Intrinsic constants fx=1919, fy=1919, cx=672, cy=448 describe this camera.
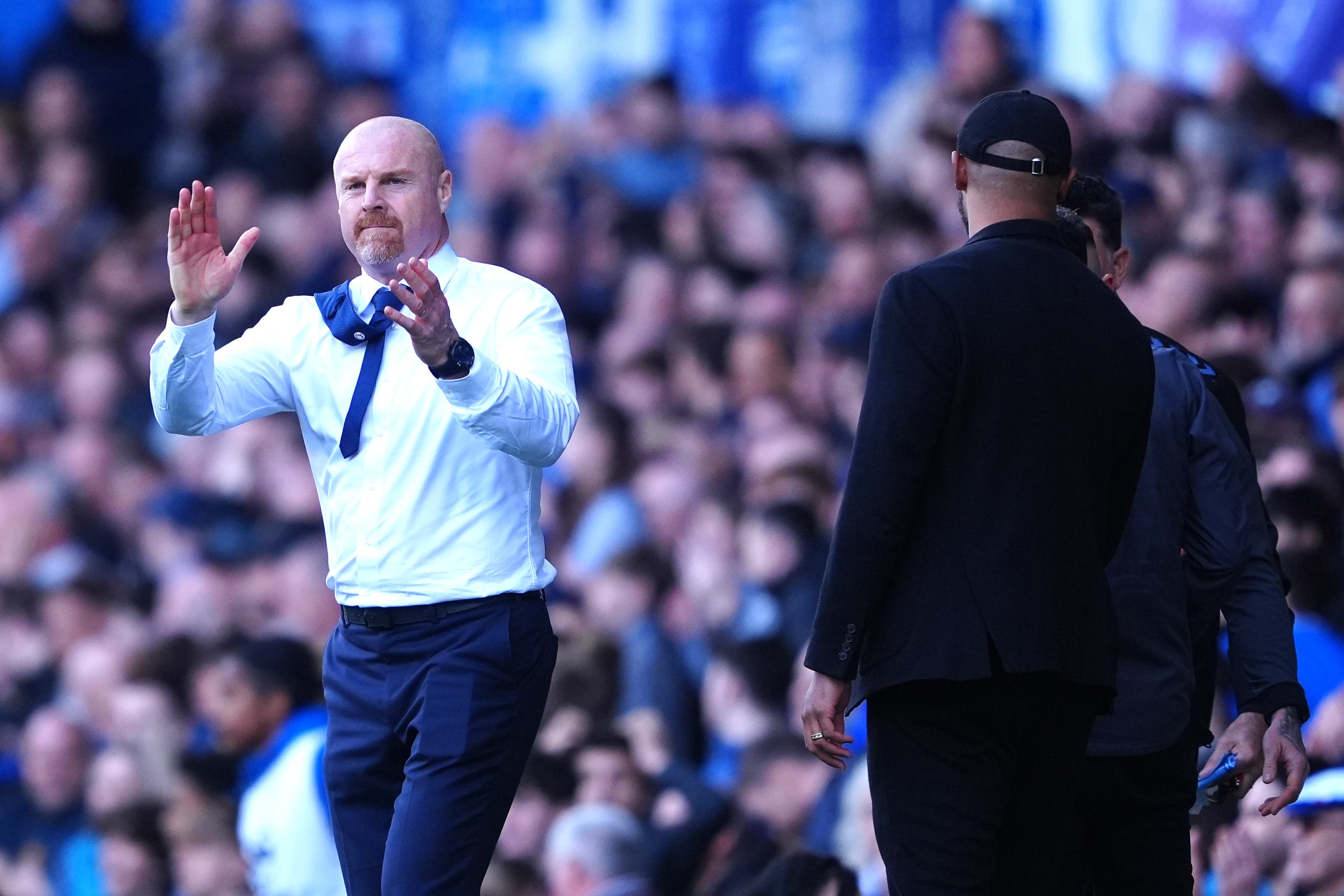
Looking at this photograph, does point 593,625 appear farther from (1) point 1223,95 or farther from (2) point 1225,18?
(2) point 1225,18

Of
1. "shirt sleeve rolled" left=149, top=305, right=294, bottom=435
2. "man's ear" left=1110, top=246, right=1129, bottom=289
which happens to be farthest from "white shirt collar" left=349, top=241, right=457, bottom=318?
"man's ear" left=1110, top=246, right=1129, bottom=289

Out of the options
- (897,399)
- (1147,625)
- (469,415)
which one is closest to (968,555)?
(897,399)

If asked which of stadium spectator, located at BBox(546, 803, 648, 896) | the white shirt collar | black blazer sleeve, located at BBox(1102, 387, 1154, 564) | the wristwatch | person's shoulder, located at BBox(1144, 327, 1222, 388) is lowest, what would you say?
stadium spectator, located at BBox(546, 803, 648, 896)

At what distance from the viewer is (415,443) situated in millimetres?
3430

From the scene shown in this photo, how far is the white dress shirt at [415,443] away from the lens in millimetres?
3387

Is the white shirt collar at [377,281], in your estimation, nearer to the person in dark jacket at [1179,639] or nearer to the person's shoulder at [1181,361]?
the person in dark jacket at [1179,639]

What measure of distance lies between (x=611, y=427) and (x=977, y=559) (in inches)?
192

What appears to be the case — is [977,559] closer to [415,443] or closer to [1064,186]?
[1064,186]

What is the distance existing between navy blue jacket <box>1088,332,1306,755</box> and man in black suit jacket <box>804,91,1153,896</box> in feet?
1.03

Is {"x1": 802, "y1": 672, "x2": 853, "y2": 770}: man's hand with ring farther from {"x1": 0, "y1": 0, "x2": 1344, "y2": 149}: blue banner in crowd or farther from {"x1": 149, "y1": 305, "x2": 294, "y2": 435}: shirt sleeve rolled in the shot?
{"x1": 0, "y1": 0, "x2": 1344, "y2": 149}: blue banner in crowd

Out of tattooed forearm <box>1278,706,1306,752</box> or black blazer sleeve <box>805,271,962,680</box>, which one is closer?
black blazer sleeve <box>805,271,962,680</box>

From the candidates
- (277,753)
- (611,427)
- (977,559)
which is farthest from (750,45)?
(977,559)

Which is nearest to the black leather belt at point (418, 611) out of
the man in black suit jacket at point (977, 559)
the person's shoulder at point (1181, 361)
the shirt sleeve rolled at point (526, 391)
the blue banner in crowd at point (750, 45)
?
the shirt sleeve rolled at point (526, 391)

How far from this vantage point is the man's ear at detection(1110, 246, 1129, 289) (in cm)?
369
